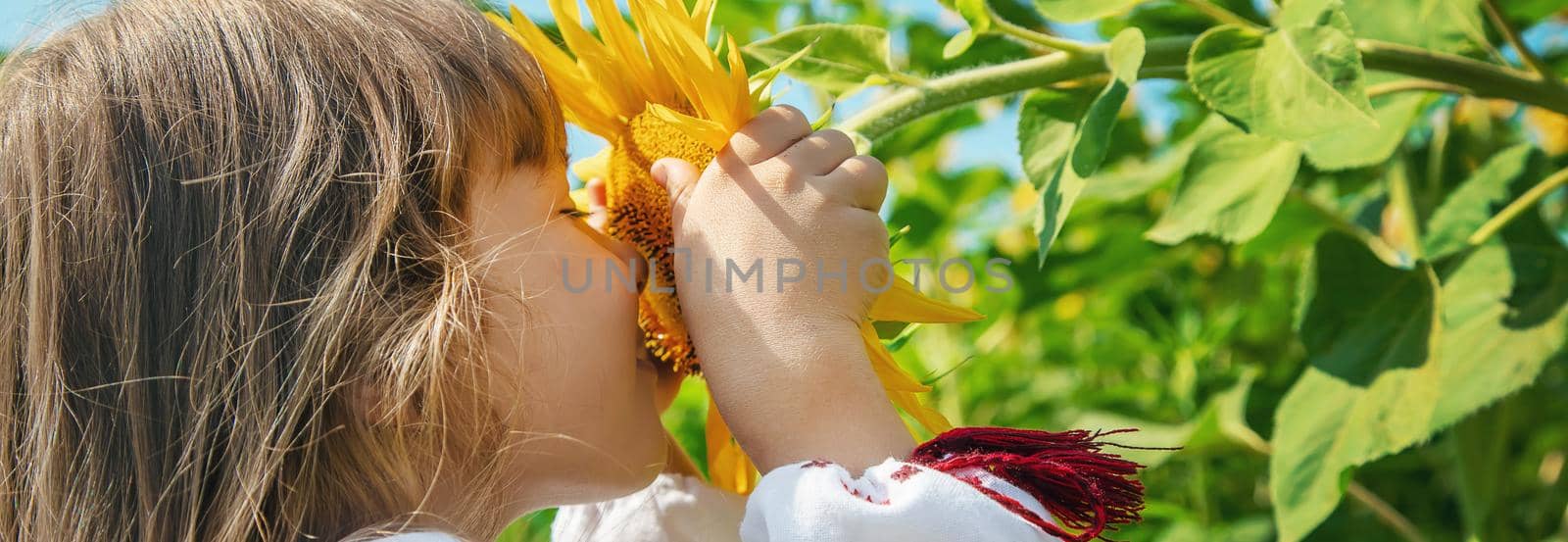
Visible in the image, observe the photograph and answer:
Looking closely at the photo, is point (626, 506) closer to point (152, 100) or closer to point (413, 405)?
point (413, 405)

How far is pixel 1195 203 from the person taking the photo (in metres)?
0.94

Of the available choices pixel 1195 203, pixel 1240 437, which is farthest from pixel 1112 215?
pixel 1195 203

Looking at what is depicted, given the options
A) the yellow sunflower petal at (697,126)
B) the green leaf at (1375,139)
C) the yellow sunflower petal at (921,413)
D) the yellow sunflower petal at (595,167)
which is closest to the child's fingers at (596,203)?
the yellow sunflower petal at (595,167)

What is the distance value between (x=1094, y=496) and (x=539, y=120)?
393 mm

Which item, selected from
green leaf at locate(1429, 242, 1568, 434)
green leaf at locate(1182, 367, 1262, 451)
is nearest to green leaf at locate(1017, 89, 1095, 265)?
green leaf at locate(1429, 242, 1568, 434)

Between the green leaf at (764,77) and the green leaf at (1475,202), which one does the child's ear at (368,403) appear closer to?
the green leaf at (764,77)

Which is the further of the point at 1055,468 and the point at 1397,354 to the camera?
the point at 1397,354

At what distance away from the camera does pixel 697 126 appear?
75cm

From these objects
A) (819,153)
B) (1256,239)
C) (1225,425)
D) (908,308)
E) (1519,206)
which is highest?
(819,153)

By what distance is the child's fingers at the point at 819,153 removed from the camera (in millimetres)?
795

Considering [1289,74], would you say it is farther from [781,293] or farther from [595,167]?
[595,167]

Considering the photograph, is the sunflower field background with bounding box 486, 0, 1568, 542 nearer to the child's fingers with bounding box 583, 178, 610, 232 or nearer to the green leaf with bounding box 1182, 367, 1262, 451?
the green leaf with bounding box 1182, 367, 1262, 451

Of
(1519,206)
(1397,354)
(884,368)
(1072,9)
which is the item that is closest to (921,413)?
(884,368)

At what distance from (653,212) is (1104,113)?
0.27 m
